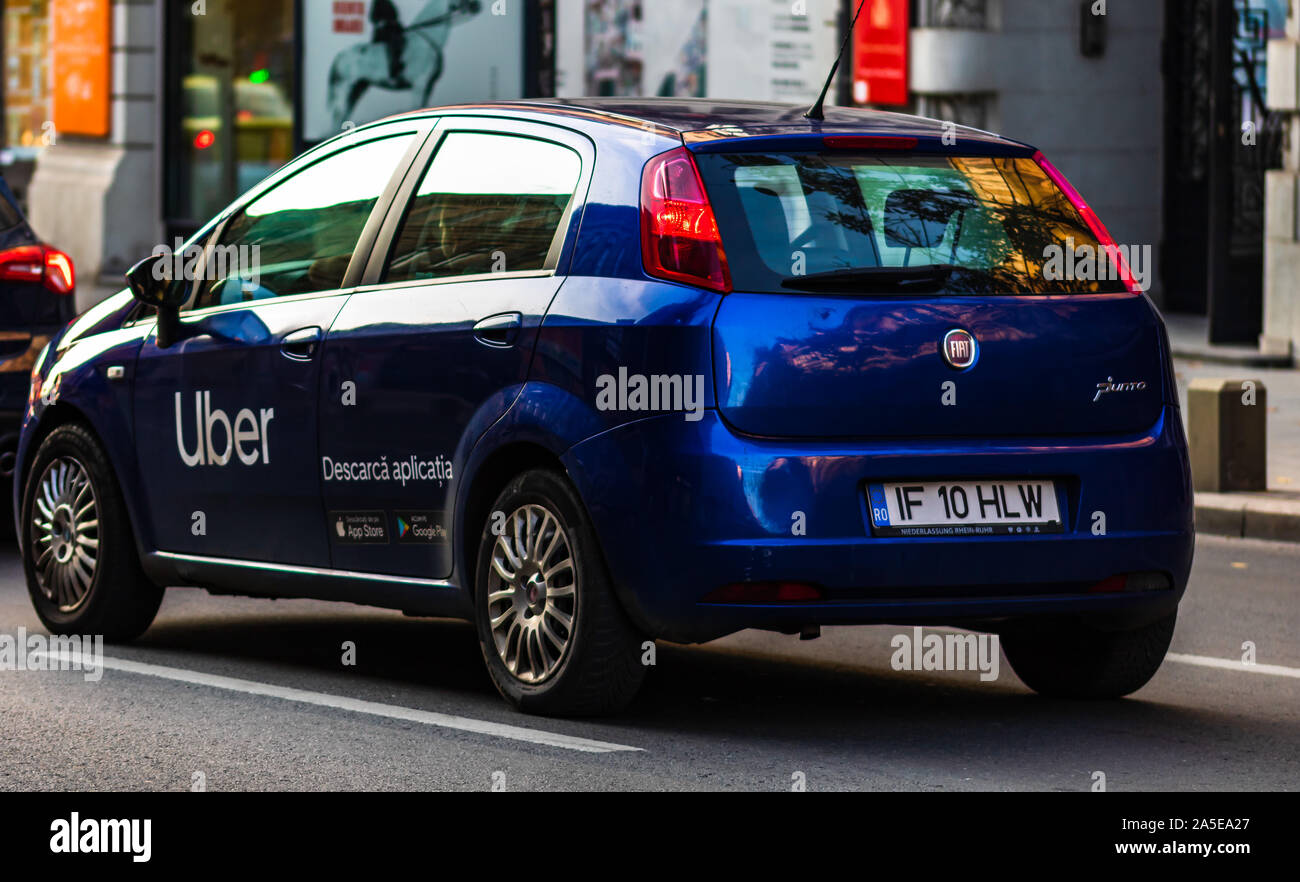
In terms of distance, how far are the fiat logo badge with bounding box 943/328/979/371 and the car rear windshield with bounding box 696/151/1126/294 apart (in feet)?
0.46

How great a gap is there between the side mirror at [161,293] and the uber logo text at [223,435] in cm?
22

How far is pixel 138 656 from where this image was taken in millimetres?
7820

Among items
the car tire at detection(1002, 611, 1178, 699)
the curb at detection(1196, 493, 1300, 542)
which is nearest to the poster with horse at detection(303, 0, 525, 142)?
the curb at detection(1196, 493, 1300, 542)

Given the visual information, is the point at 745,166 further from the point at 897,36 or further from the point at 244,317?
the point at 897,36

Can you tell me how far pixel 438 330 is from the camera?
266 inches

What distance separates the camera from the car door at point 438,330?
21.6ft

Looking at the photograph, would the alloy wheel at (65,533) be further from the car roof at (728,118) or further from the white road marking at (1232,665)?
the white road marking at (1232,665)

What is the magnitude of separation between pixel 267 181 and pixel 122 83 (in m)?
20.9

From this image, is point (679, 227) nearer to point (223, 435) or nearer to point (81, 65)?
point (223, 435)

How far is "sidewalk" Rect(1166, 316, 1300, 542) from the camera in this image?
1142cm

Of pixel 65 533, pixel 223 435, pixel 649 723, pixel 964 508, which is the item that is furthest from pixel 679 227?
pixel 65 533
